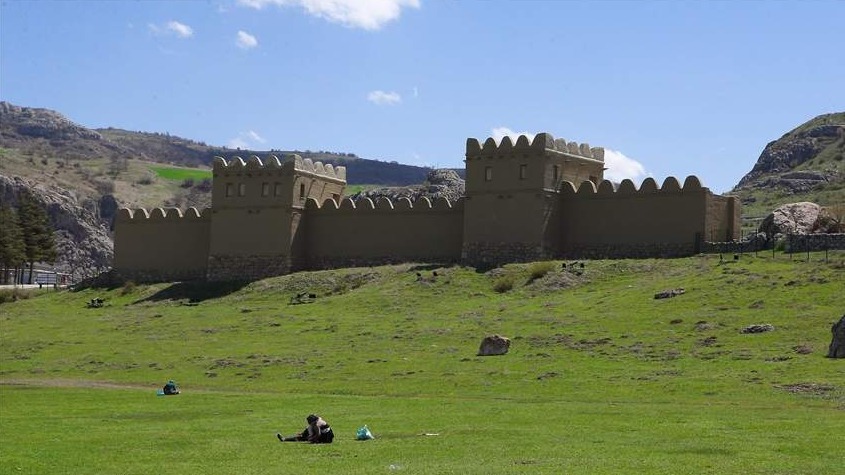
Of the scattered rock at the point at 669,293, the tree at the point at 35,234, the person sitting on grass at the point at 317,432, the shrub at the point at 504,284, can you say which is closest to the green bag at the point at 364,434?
the person sitting on grass at the point at 317,432

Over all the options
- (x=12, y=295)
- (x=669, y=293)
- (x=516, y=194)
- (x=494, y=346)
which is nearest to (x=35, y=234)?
(x=12, y=295)

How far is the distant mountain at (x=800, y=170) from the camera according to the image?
92.8 m

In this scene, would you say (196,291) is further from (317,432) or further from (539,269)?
(317,432)

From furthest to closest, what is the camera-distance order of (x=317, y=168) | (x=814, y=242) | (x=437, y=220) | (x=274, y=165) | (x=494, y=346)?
(x=317, y=168), (x=274, y=165), (x=437, y=220), (x=814, y=242), (x=494, y=346)

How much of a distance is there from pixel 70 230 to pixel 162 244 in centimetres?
5972

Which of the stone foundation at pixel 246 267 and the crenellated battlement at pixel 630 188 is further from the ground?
the crenellated battlement at pixel 630 188

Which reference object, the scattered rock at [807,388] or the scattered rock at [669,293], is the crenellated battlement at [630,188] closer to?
the scattered rock at [669,293]

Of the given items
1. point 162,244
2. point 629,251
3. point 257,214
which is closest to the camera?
point 629,251

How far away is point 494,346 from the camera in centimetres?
4334

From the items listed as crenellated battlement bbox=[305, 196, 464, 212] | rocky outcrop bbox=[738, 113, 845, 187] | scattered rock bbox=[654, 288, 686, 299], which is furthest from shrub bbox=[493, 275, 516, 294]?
rocky outcrop bbox=[738, 113, 845, 187]

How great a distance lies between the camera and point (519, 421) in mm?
28188

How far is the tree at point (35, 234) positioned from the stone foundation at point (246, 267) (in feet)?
86.3

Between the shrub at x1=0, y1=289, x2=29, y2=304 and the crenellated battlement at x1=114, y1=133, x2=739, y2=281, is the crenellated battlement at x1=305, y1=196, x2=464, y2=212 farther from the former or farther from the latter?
the shrub at x1=0, y1=289, x2=29, y2=304

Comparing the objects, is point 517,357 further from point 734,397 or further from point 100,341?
point 100,341
